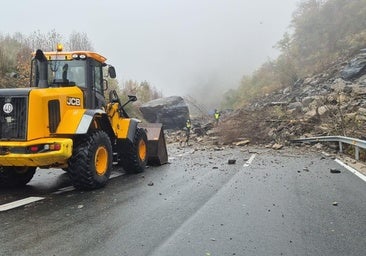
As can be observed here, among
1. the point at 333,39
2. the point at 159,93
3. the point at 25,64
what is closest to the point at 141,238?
the point at 25,64

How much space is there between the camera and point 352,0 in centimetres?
4422

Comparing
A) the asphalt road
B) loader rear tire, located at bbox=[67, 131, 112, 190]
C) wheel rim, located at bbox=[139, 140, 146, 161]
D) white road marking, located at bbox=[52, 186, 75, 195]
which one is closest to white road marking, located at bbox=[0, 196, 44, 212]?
the asphalt road

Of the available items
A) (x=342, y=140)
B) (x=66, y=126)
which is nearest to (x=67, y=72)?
(x=66, y=126)

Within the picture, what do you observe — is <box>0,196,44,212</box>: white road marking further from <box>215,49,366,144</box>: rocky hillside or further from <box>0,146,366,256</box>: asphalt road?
<box>215,49,366,144</box>: rocky hillside

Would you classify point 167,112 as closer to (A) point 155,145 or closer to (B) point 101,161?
(A) point 155,145

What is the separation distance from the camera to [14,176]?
27.5 ft

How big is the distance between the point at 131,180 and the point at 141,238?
4623mm

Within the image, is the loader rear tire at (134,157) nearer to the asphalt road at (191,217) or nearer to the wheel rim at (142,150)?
the wheel rim at (142,150)

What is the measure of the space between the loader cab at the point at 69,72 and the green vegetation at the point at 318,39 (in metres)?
29.7

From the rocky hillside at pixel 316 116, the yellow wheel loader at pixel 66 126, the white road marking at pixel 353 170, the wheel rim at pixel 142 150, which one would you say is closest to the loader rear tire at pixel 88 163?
the yellow wheel loader at pixel 66 126

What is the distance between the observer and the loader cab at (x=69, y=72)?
8.85 metres

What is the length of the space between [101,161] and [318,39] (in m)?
42.0

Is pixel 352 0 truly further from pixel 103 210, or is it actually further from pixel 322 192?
pixel 103 210

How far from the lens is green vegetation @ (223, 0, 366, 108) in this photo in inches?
1508
